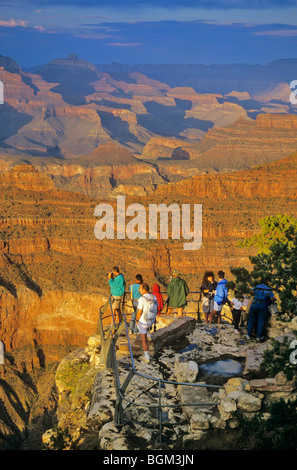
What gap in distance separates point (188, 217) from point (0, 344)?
2818 centimetres

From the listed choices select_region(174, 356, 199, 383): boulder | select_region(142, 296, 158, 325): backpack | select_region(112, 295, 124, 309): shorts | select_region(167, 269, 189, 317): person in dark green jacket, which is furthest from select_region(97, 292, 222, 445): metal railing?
select_region(167, 269, 189, 317): person in dark green jacket

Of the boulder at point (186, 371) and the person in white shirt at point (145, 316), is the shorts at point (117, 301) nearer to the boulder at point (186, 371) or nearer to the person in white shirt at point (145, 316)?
the person in white shirt at point (145, 316)

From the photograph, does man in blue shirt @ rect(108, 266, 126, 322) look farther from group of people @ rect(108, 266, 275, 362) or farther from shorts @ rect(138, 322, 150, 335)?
shorts @ rect(138, 322, 150, 335)

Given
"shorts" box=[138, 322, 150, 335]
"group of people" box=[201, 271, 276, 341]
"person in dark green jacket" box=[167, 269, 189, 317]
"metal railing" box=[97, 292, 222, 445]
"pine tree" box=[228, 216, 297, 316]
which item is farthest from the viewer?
"person in dark green jacket" box=[167, 269, 189, 317]

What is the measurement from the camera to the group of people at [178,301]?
17781 millimetres

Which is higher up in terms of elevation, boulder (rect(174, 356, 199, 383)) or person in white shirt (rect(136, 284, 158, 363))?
person in white shirt (rect(136, 284, 158, 363))

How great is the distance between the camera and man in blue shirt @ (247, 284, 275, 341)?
745 inches

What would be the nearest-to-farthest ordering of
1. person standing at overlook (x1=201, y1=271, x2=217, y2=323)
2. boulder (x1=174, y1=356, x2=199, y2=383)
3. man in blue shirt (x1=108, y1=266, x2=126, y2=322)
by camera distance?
1. boulder (x1=174, y1=356, x2=199, y2=383)
2. man in blue shirt (x1=108, y1=266, x2=126, y2=322)
3. person standing at overlook (x1=201, y1=271, x2=217, y2=323)

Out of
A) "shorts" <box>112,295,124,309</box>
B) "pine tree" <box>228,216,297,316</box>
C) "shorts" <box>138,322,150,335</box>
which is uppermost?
"pine tree" <box>228,216,297,316</box>

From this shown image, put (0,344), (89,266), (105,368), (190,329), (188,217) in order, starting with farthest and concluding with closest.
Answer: (188,217) → (89,266) → (0,344) → (190,329) → (105,368)

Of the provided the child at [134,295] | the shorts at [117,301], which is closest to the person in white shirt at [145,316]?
the child at [134,295]

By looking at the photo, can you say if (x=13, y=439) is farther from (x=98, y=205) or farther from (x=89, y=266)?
(x=98, y=205)

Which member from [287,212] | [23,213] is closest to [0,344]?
[23,213]

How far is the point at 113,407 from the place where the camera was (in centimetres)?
1536
